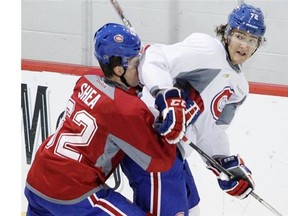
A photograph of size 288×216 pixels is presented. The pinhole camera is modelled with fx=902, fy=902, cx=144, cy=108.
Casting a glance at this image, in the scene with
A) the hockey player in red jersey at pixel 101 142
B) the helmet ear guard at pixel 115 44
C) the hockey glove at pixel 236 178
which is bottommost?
the hockey glove at pixel 236 178

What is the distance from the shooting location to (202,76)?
2.91m

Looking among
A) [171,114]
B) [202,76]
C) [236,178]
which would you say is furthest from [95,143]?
[236,178]

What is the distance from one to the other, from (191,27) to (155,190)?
1.34 m

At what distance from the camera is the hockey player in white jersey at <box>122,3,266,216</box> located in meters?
2.80

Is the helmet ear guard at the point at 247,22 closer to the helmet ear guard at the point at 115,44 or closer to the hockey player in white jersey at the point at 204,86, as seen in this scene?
the hockey player in white jersey at the point at 204,86

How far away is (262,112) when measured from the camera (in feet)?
12.5

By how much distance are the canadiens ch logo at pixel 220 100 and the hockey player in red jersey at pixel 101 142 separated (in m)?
0.27

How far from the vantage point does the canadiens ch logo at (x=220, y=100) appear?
297 centimetres

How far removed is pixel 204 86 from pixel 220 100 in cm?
9

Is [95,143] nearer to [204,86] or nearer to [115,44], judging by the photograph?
[115,44]

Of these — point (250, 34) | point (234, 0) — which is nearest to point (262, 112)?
point (234, 0)

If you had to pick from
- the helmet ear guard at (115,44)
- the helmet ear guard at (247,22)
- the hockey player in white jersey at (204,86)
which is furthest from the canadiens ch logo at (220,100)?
the helmet ear guard at (115,44)

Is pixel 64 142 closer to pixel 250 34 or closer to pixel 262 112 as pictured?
pixel 250 34
